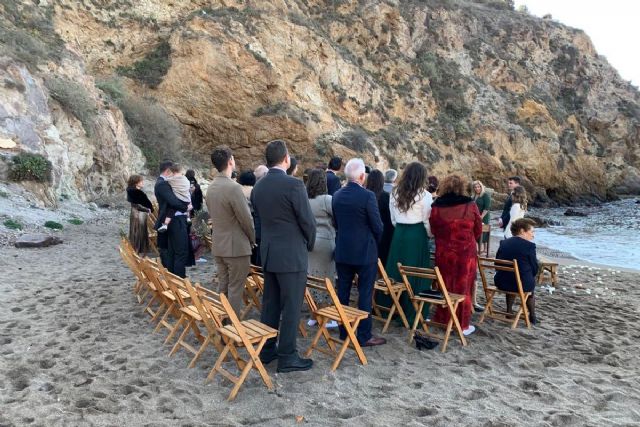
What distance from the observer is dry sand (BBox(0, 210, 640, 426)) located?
11.5 feet

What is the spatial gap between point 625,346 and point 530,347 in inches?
46.4

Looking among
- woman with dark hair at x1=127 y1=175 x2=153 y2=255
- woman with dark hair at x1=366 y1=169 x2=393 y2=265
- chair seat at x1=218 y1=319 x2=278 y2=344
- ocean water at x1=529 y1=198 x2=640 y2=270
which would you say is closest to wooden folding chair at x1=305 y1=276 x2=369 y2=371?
chair seat at x1=218 y1=319 x2=278 y2=344

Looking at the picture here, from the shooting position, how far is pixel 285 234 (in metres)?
4.04

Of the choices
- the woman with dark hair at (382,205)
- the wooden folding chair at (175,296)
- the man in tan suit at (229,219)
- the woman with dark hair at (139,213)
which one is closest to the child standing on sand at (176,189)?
the wooden folding chair at (175,296)

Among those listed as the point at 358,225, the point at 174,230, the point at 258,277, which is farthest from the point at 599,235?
the point at 174,230

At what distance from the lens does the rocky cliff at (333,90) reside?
58.7 ft

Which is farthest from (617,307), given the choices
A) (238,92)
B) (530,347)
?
(238,92)

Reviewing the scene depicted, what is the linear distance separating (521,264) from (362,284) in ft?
7.65

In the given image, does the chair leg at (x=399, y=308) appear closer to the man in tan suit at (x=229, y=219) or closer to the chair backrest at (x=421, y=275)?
the chair backrest at (x=421, y=275)

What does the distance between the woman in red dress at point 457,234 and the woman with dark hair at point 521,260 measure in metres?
0.81

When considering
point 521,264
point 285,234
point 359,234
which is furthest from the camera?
point 521,264

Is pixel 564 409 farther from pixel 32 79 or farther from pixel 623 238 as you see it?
pixel 623 238

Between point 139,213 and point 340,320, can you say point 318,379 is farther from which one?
point 139,213

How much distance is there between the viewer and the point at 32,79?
14547mm
